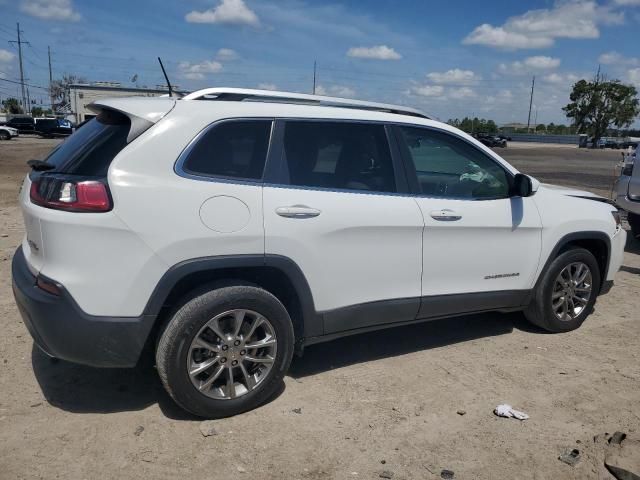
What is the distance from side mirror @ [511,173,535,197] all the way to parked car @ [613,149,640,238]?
4941 mm

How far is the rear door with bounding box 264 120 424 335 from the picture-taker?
3.43 metres

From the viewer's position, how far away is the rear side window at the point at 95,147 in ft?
10.2

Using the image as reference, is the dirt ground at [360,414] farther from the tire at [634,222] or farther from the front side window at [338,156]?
the tire at [634,222]

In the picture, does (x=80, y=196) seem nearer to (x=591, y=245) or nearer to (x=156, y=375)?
(x=156, y=375)

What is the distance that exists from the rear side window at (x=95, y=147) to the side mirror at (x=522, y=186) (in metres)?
2.86

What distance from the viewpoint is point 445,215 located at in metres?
4.02

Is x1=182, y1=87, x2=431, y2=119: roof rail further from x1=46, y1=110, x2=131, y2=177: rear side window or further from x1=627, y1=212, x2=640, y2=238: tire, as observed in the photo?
x1=627, y1=212, x2=640, y2=238: tire

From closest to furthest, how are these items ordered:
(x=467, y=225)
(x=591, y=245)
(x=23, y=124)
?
(x=467, y=225)
(x=591, y=245)
(x=23, y=124)

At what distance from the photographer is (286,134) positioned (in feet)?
11.7

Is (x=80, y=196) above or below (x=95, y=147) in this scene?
below

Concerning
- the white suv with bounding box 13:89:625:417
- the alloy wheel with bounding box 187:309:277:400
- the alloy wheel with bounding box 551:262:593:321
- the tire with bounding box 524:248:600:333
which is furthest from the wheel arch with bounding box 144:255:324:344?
the alloy wheel with bounding box 551:262:593:321

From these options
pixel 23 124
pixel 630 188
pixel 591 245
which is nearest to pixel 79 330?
pixel 591 245

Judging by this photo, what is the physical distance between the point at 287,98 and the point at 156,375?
211 cm

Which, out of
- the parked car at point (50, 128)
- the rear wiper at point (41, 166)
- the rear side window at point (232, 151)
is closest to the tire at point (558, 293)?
the rear side window at point (232, 151)
